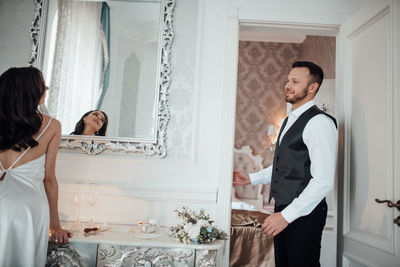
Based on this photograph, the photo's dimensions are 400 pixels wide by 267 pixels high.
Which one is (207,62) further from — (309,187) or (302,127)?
(309,187)

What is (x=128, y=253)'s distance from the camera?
80.6 inches

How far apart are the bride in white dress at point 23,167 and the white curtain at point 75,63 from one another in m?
0.71

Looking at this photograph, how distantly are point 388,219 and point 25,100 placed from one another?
2.18 metres

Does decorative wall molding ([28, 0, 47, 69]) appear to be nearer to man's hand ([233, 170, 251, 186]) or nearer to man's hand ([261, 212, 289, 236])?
man's hand ([233, 170, 251, 186])

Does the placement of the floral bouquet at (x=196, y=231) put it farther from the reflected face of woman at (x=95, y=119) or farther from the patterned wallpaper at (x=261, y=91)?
the patterned wallpaper at (x=261, y=91)

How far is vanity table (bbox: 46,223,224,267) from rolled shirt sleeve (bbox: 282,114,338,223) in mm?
547

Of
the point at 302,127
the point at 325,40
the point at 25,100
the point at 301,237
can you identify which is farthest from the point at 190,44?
the point at 325,40

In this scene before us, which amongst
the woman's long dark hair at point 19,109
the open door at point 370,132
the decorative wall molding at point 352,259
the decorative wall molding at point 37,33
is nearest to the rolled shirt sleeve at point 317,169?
the open door at point 370,132

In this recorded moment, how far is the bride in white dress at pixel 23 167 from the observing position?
1740 mm

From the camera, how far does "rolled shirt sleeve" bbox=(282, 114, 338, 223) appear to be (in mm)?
1971

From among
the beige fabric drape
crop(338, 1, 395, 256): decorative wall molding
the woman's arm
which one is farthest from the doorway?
the woman's arm

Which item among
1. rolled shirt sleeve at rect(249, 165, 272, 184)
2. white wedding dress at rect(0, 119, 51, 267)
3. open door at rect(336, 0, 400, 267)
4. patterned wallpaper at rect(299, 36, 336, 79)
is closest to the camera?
white wedding dress at rect(0, 119, 51, 267)

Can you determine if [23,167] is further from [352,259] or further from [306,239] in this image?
[352,259]

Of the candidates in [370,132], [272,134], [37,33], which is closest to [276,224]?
[370,132]
